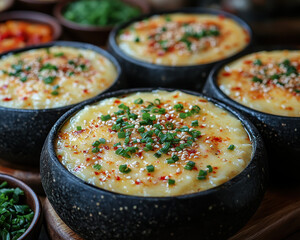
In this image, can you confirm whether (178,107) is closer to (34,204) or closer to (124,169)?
(124,169)

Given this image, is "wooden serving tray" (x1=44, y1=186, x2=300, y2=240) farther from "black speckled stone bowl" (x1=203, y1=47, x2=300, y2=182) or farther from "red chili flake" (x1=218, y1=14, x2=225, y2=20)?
"red chili flake" (x1=218, y1=14, x2=225, y2=20)

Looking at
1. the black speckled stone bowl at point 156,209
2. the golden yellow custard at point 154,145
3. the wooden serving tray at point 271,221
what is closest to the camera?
the black speckled stone bowl at point 156,209

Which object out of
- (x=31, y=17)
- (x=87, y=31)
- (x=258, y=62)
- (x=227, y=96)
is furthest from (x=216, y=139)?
(x=31, y=17)

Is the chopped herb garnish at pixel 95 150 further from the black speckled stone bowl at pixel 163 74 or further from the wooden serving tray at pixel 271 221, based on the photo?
the black speckled stone bowl at pixel 163 74

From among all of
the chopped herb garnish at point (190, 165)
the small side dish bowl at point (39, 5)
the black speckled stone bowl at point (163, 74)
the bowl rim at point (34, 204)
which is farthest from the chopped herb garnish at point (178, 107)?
the small side dish bowl at point (39, 5)

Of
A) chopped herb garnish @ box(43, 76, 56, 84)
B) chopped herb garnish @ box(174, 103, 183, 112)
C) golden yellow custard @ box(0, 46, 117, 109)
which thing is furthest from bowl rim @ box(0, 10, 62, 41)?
chopped herb garnish @ box(174, 103, 183, 112)

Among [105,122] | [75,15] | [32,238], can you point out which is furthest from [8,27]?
[32,238]

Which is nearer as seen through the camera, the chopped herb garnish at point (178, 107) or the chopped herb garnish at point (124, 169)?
the chopped herb garnish at point (124, 169)
